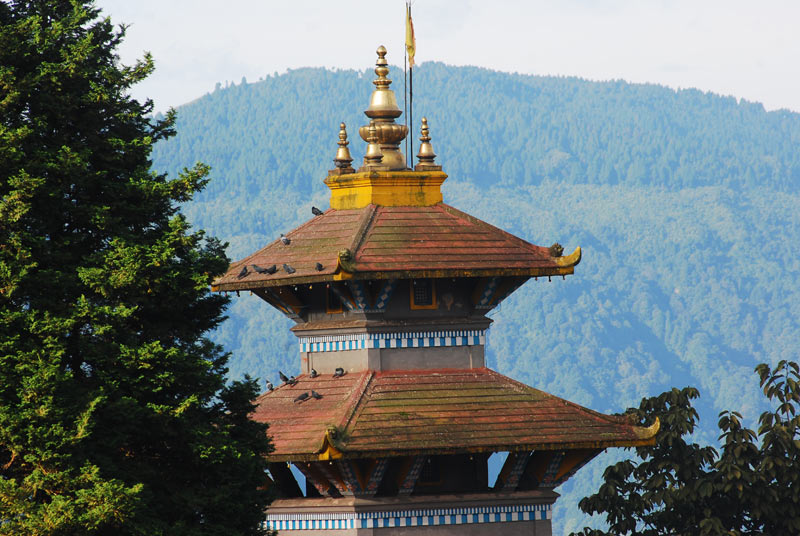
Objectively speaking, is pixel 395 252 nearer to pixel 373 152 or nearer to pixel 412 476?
pixel 373 152

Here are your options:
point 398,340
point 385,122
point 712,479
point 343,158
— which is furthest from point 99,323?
point 712,479

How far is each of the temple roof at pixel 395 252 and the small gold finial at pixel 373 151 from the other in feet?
3.11

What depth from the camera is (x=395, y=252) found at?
87.0 ft

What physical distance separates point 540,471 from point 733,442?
17.5 ft

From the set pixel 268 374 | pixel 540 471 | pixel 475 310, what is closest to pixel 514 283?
pixel 475 310

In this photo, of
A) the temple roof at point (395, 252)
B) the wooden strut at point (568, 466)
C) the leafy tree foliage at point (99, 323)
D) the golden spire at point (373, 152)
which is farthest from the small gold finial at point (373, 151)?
the leafy tree foliage at point (99, 323)

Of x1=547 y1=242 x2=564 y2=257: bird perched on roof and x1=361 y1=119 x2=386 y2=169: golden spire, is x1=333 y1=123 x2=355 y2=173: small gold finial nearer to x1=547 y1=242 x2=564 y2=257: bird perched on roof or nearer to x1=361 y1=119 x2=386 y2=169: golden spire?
x1=361 y1=119 x2=386 y2=169: golden spire

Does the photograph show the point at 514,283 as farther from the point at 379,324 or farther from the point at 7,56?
the point at 7,56

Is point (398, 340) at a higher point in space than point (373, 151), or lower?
lower

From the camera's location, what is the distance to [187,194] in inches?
804

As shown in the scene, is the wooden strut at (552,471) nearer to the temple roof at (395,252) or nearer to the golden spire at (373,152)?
the temple roof at (395,252)

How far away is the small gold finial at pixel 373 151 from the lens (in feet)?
93.3

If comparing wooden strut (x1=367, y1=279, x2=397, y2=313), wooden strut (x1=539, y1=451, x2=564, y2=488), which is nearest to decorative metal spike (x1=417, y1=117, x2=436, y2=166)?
wooden strut (x1=367, y1=279, x2=397, y2=313)

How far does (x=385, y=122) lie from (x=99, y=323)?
35.7ft
